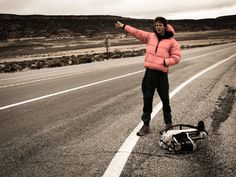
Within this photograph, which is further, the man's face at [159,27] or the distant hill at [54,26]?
the distant hill at [54,26]

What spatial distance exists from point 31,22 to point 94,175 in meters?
149

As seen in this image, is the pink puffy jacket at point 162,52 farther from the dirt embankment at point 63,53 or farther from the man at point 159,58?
the dirt embankment at point 63,53

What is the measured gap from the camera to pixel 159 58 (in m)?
5.46

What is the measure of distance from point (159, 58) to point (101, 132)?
1649 millimetres

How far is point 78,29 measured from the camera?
480ft

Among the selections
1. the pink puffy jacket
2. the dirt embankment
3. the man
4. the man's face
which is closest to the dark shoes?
the man

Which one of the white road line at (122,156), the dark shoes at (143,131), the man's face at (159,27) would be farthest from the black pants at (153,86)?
the man's face at (159,27)

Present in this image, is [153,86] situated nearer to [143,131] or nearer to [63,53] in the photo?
[143,131]

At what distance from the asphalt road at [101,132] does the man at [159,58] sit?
465 mm

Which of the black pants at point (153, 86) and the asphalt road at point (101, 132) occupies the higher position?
the black pants at point (153, 86)

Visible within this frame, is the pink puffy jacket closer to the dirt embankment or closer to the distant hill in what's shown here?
the dirt embankment

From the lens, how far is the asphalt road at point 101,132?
4230mm

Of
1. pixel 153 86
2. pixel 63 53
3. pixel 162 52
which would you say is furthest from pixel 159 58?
pixel 63 53

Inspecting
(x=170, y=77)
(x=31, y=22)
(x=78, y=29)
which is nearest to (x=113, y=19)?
(x=78, y=29)
